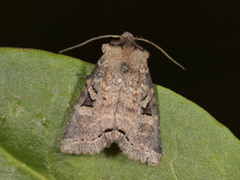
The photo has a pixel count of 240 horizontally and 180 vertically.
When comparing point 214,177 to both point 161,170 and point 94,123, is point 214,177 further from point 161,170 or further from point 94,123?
point 94,123

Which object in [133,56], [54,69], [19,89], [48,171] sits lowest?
[48,171]

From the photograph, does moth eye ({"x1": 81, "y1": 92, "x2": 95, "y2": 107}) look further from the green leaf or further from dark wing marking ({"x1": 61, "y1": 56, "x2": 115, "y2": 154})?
the green leaf

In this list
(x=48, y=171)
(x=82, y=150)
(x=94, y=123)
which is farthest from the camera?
(x=94, y=123)

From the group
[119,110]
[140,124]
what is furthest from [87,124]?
[140,124]

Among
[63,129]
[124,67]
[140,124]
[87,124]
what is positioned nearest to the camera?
[63,129]

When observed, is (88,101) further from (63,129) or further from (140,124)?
(140,124)

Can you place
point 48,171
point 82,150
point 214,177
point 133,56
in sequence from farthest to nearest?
1. point 133,56
2. point 82,150
3. point 214,177
4. point 48,171

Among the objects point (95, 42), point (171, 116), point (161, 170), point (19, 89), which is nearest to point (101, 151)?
point (161, 170)
